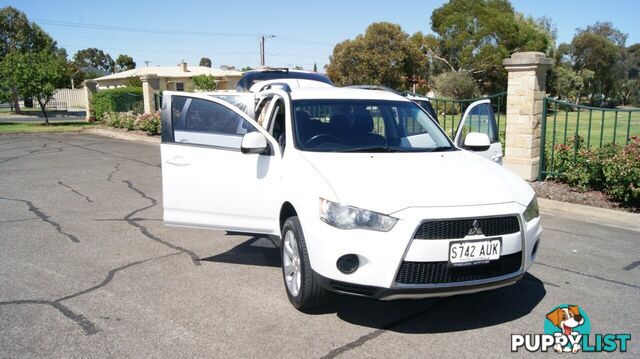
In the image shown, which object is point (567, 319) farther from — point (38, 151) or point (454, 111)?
point (454, 111)

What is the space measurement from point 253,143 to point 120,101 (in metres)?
22.3

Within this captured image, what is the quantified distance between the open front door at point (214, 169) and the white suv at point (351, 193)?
0.03 feet

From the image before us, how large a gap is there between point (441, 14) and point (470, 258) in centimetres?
4789

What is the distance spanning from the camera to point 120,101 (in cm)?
2503

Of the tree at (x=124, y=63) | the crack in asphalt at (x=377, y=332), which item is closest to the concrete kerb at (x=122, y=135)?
the crack in asphalt at (x=377, y=332)

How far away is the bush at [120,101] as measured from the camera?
79.4 ft

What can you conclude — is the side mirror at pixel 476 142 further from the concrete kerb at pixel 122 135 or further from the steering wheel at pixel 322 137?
the concrete kerb at pixel 122 135

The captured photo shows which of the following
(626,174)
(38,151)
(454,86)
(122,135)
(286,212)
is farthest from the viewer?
(454,86)

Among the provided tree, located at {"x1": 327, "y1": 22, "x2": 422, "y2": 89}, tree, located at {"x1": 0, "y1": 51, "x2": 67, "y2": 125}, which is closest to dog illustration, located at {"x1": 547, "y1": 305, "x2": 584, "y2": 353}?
tree, located at {"x1": 0, "y1": 51, "x2": 67, "y2": 125}

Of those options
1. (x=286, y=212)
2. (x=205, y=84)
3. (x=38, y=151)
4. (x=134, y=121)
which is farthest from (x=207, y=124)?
(x=205, y=84)

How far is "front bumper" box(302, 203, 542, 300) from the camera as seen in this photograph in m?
3.66

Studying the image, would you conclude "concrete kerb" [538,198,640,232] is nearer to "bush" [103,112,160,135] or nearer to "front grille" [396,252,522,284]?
"front grille" [396,252,522,284]

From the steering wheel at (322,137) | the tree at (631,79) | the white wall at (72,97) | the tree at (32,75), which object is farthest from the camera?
the tree at (631,79)

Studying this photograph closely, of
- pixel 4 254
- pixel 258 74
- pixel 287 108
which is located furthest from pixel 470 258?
pixel 258 74
